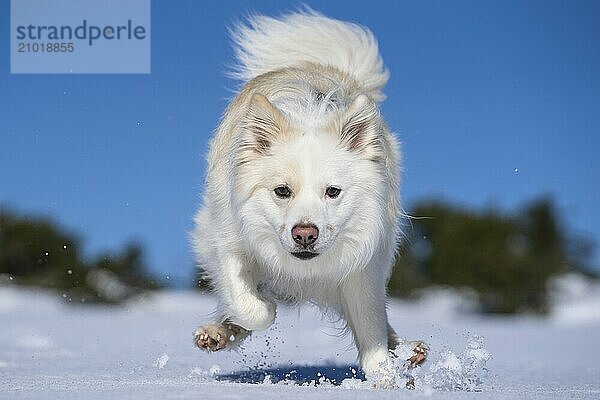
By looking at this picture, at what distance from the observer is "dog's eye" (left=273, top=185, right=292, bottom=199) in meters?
4.76

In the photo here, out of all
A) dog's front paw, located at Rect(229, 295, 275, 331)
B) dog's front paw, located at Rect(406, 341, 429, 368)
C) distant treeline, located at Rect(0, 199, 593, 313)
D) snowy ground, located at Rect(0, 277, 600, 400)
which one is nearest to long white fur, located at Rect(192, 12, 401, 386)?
dog's front paw, located at Rect(229, 295, 275, 331)

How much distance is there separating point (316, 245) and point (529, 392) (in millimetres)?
1595

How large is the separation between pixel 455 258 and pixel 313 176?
1176 inches

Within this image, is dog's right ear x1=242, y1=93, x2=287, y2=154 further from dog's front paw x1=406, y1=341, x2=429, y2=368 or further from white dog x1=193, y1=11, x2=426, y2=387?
dog's front paw x1=406, y1=341, x2=429, y2=368

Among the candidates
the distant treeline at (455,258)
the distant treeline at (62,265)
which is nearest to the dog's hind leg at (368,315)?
the distant treeline at (62,265)

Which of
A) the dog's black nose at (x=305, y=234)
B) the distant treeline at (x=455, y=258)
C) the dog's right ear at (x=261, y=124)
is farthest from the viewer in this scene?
the distant treeline at (x=455, y=258)

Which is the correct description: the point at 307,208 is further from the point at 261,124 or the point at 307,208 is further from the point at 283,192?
the point at 261,124

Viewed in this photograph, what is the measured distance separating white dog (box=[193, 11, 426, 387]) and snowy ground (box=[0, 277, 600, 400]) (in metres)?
0.38

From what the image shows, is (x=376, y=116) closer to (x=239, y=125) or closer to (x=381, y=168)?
(x=381, y=168)

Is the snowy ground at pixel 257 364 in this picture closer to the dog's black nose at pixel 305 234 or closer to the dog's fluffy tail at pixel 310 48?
the dog's black nose at pixel 305 234

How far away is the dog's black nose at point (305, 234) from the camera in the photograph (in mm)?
4574

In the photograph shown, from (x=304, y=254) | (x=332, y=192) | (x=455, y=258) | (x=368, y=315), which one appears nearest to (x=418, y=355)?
(x=368, y=315)

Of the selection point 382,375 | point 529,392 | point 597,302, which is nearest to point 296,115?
point 382,375

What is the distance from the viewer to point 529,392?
5.06m
